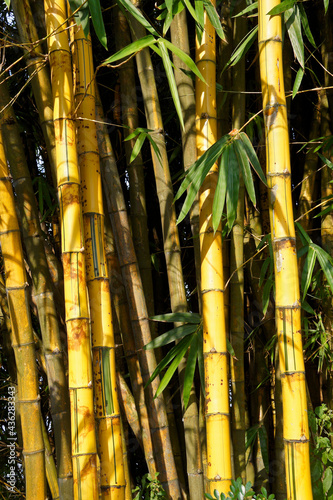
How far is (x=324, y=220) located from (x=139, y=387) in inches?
38.6

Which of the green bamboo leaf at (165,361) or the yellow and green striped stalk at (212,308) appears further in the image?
the green bamboo leaf at (165,361)

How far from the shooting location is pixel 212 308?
1.39m

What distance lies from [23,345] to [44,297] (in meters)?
0.17

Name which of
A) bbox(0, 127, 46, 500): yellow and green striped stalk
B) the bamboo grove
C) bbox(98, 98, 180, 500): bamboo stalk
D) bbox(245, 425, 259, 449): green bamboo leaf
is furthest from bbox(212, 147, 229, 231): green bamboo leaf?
bbox(245, 425, 259, 449): green bamboo leaf

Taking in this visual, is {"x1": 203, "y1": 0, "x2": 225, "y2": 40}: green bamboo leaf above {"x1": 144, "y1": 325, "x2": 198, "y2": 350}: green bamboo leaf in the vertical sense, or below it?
above

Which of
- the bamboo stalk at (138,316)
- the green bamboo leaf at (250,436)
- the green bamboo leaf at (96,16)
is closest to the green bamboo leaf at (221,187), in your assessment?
the green bamboo leaf at (96,16)

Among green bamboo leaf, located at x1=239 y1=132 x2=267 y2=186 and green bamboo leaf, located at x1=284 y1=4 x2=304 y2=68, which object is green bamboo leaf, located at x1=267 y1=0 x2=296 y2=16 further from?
green bamboo leaf, located at x1=239 y1=132 x2=267 y2=186

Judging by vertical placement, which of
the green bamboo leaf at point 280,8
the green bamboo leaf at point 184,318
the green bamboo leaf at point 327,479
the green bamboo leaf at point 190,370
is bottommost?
the green bamboo leaf at point 327,479

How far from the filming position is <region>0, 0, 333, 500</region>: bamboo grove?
133 centimetres

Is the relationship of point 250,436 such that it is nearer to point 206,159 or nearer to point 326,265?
point 326,265

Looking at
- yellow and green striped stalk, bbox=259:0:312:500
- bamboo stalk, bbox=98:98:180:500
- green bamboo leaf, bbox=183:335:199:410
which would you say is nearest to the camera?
yellow and green striped stalk, bbox=259:0:312:500

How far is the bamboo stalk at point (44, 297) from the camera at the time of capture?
62.7 inches

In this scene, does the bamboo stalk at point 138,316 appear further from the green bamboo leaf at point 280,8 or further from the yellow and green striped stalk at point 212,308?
the green bamboo leaf at point 280,8

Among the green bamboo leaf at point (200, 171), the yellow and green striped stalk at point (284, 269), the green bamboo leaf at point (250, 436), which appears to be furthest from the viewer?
the green bamboo leaf at point (250, 436)
